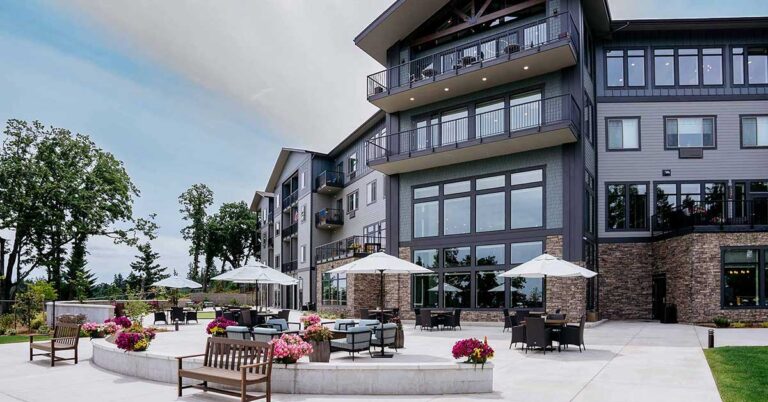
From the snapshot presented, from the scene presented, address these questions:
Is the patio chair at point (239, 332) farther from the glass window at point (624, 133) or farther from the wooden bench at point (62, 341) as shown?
the glass window at point (624, 133)

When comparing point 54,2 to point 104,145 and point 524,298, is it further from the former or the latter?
point 104,145

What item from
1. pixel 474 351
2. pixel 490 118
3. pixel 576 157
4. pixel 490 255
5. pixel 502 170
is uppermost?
pixel 490 118

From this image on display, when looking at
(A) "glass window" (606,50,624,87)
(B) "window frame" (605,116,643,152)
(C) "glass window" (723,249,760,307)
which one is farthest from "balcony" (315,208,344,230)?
(C) "glass window" (723,249,760,307)

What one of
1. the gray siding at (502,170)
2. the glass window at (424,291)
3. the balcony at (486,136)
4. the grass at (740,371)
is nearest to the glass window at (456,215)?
the gray siding at (502,170)

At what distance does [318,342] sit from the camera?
10.7 metres

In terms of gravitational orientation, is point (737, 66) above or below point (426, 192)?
above

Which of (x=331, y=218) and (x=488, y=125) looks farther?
(x=331, y=218)

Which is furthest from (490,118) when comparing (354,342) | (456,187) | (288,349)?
(288,349)

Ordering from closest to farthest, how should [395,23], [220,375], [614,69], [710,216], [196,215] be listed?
A: [220,375]
[710,216]
[614,69]
[395,23]
[196,215]

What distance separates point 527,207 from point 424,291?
5834 mm

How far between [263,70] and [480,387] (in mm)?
21169

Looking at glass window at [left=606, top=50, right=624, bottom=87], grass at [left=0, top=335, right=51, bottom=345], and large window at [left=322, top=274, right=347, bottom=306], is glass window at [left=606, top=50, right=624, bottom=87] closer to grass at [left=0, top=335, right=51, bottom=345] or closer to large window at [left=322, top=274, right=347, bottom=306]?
large window at [left=322, top=274, right=347, bottom=306]

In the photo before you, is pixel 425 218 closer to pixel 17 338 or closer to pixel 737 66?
pixel 737 66

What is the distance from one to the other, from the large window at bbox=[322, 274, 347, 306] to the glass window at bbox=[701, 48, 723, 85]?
1867cm
